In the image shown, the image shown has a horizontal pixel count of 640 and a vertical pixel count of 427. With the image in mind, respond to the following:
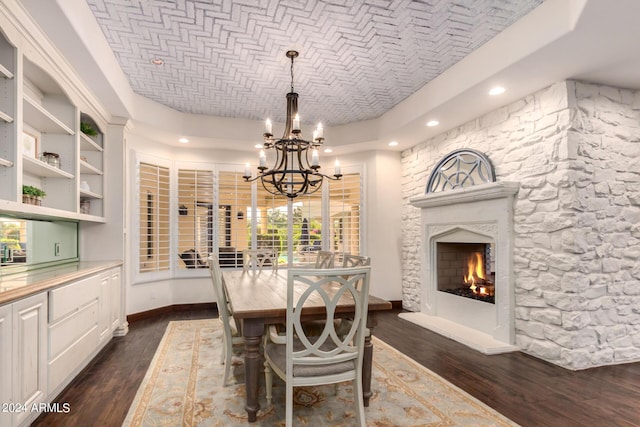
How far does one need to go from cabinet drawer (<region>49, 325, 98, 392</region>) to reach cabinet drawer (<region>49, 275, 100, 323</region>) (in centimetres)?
30

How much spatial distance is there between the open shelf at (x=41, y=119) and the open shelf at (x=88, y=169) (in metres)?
0.49

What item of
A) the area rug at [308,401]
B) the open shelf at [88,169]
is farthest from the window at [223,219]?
the area rug at [308,401]

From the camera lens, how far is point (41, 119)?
124 inches

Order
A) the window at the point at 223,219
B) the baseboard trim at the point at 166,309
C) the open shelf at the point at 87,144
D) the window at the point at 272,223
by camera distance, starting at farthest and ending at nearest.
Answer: the window at the point at 272,223 → the window at the point at 223,219 → the baseboard trim at the point at 166,309 → the open shelf at the point at 87,144

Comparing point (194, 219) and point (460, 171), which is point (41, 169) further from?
point (460, 171)

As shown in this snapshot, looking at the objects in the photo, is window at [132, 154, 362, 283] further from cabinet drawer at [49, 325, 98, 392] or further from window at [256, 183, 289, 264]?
cabinet drawer at [49, 325, 98, 392]

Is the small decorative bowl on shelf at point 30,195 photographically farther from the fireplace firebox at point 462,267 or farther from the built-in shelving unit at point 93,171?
the fireplace firebox at point 462,267

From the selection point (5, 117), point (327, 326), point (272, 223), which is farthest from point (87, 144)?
point (327, 326)

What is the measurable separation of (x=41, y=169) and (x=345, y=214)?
4188 mm

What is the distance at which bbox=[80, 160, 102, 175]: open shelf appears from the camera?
396cm

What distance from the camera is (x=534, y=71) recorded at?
3.20 metres

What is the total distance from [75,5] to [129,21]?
18.7 inches

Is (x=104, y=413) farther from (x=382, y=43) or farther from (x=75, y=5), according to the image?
(x=382, y=43)

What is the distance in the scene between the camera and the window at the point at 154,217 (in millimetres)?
5344
